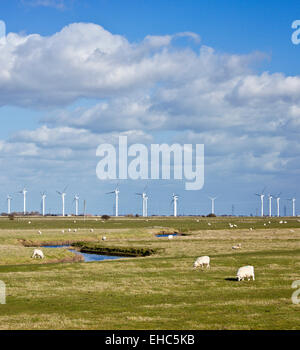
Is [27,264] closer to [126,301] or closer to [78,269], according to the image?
[78,269]

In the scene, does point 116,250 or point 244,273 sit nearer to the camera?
point 244,273

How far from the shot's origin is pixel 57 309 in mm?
30375

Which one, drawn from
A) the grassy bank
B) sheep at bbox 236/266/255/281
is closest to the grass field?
sheep at bbox 236/266/255/281

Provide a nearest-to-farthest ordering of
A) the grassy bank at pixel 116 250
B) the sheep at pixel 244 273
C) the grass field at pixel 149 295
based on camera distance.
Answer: the grass field at pixel 149 295 → the sheep at pixel 244 273 → the grassy bank at pixel 116 250

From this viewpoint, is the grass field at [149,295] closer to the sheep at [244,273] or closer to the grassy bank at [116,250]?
the sheep at [244,273]

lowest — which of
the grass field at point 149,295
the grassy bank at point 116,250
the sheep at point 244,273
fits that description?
the grassy bank at point 116,250

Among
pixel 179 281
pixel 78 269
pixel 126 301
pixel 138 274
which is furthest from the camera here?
pixel 78 269

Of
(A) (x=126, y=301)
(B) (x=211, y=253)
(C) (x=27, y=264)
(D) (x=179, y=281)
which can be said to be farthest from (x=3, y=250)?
(A) (x=126, y=301)

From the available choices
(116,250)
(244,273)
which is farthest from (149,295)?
(116,250)

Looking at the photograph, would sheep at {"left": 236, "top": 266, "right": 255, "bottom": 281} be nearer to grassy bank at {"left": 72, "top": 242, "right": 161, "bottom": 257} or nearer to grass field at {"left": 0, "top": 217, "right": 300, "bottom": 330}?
grass field at {"left": 0, "top": 217, "right": 300, "bottom": 330}

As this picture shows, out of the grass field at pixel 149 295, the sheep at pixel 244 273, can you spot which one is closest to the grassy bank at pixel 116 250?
the grass field at pixel 149 295

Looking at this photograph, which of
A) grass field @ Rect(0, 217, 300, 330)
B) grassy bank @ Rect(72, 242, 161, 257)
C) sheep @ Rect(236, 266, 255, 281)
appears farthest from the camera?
grassy bank @ Rect(72, 242, 161, 257)

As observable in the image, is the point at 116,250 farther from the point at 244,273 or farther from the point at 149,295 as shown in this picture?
the point at 149,295
